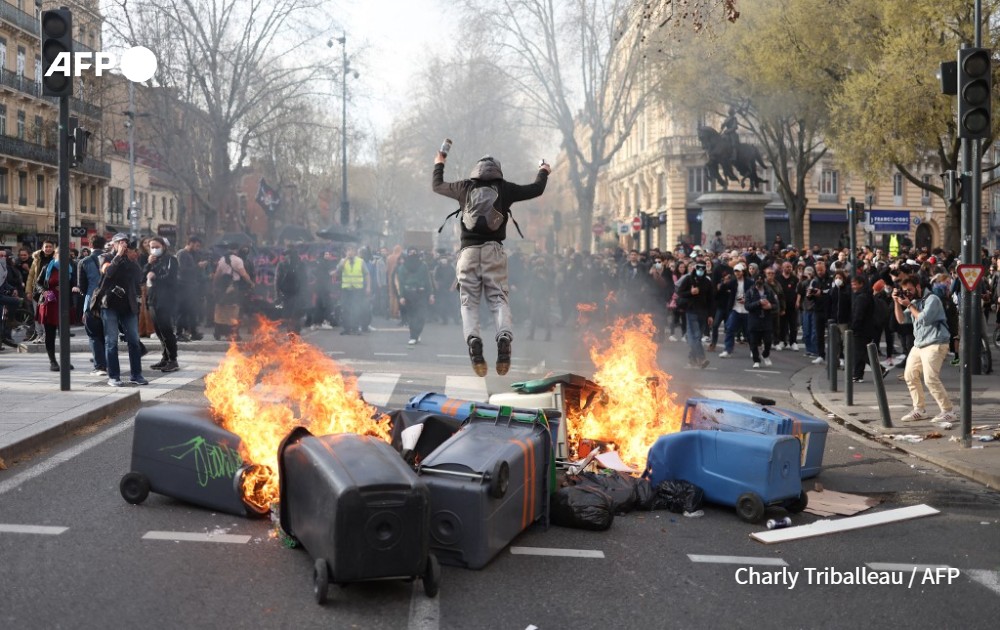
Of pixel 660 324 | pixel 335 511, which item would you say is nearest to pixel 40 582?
pixel 335 511

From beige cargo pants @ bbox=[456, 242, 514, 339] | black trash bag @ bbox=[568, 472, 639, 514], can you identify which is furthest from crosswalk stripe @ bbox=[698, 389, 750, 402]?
Answer: black trash bag @ bbox=[568, 472, 639, 514]

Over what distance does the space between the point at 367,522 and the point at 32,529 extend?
2.45m

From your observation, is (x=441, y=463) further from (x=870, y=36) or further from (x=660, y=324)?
(x=870, y=36)

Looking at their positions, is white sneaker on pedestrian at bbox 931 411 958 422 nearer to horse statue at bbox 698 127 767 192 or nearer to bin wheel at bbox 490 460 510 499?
bin wheel at bbox 490 460 510 499

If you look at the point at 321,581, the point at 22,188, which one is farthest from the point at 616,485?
the point at 22,188

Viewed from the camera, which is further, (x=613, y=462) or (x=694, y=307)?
(x=694, y=307)

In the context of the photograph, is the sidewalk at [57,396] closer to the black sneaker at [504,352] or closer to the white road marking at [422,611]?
the black sneaker at [504,352]

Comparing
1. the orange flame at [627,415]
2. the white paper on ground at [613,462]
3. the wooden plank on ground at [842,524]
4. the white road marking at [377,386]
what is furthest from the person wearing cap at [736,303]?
the wooden plank on ground at [842,524]

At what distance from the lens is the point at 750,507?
267 inches

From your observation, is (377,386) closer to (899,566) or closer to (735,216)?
(899,566)

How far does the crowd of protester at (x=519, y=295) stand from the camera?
13.8 m

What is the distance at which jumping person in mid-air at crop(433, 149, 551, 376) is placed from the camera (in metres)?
8.61

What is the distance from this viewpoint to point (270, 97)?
40562mm

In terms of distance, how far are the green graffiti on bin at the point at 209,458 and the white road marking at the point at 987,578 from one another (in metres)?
4.38
